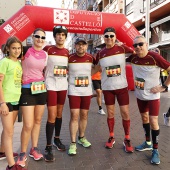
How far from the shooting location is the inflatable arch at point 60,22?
20.9ft

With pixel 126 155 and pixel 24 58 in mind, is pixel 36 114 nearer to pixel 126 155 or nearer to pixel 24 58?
pixel 24 58

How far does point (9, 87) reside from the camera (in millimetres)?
2814

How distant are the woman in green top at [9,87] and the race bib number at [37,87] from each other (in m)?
0.22

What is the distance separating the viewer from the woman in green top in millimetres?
2746

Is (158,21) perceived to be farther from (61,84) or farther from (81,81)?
(61,84)

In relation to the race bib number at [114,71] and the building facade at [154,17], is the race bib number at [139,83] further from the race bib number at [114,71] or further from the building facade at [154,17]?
the building facade at [154,17]

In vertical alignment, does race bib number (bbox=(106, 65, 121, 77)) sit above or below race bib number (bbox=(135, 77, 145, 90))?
above

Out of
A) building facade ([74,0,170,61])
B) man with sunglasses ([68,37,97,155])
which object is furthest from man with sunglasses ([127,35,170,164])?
building facade ([74,0,170,61])

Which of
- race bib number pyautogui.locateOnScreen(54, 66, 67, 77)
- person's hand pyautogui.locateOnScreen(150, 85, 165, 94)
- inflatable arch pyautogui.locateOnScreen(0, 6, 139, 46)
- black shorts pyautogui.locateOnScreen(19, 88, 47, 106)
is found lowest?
black shorts pyautogui.locateOnScreen(19, 88, 47, 106)

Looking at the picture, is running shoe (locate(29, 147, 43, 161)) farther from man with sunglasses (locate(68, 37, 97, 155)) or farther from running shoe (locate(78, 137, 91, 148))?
running shoe (locate(78, 137, 91, 148))

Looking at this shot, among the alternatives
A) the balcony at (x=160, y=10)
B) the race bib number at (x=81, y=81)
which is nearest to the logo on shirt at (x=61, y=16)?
the race bib number at (x=81, y=81)

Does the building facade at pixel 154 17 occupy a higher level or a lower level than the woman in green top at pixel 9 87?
higher

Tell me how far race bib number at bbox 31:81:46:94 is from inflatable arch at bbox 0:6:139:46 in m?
3.56

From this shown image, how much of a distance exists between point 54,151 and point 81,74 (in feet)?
4.68
